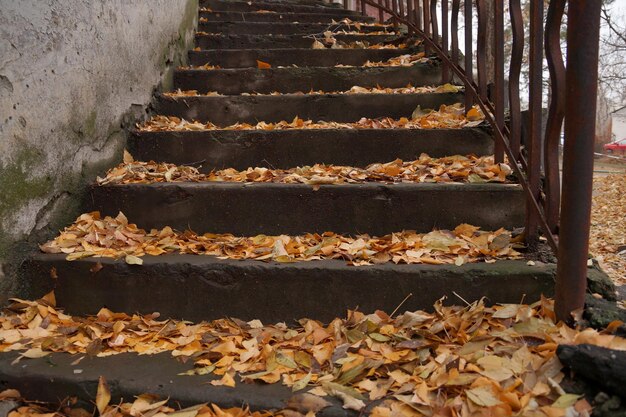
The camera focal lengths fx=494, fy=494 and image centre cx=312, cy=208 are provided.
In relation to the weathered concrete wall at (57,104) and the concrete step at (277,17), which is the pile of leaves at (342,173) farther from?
the concrete step at (277,17)

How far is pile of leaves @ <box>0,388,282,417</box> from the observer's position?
4.37 feet

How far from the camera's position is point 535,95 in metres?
1.69

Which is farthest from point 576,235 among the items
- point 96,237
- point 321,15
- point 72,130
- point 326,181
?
point 321,15

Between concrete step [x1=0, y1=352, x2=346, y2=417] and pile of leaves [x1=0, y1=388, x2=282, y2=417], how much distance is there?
1 cm

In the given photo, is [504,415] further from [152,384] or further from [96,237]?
[96,237]

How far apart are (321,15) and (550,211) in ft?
12.9

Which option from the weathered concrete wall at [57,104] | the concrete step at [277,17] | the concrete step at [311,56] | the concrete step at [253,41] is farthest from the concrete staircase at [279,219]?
the concrete step at [277,17]

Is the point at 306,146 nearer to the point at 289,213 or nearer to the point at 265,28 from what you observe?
the point at 289,213

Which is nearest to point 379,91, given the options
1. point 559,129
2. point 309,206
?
point 309,206

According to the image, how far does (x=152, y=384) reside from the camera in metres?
1.42

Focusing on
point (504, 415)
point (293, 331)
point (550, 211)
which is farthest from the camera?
point (293, 331)

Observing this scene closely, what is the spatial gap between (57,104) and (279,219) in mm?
1043

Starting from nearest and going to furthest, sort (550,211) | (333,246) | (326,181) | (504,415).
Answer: (504,415) → (550,211) → (333,246) → (326,181)

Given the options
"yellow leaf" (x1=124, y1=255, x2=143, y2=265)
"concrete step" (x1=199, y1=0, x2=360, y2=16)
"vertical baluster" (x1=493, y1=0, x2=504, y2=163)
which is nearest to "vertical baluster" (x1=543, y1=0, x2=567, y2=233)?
"vertical baluster" (x1=493, y1=0, x2=504, y2=163)
